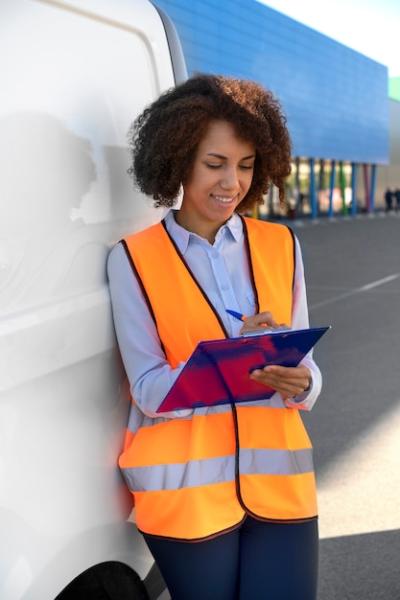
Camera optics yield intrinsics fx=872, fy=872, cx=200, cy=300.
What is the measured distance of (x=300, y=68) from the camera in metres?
37.8

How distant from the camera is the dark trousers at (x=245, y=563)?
1.97 m

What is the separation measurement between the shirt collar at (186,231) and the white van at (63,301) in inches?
4.3

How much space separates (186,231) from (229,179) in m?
0.16

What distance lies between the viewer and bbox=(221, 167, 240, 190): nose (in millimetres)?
2080

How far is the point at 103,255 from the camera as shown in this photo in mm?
1987

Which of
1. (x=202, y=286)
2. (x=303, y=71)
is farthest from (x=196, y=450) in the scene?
(x=303, y=71)

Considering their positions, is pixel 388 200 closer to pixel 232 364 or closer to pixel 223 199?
pixel 223 199

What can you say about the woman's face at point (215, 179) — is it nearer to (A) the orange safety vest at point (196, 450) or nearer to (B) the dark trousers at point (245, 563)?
(A) the orange safety vest at point (196, 450)

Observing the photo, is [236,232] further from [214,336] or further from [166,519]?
[166,519]

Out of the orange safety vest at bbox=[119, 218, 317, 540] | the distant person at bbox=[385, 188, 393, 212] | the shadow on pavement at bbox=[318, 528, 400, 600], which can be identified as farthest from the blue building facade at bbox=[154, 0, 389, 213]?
the orange safety vest at bbox=[119, 218, 317, 540]

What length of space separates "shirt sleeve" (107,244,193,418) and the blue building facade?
2116cm

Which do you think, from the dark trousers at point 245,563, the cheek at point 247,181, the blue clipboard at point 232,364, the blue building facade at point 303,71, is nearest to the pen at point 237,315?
the blue clipboard at point 232,364

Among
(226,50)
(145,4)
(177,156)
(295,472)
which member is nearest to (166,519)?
(295,472)

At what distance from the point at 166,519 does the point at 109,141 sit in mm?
881
